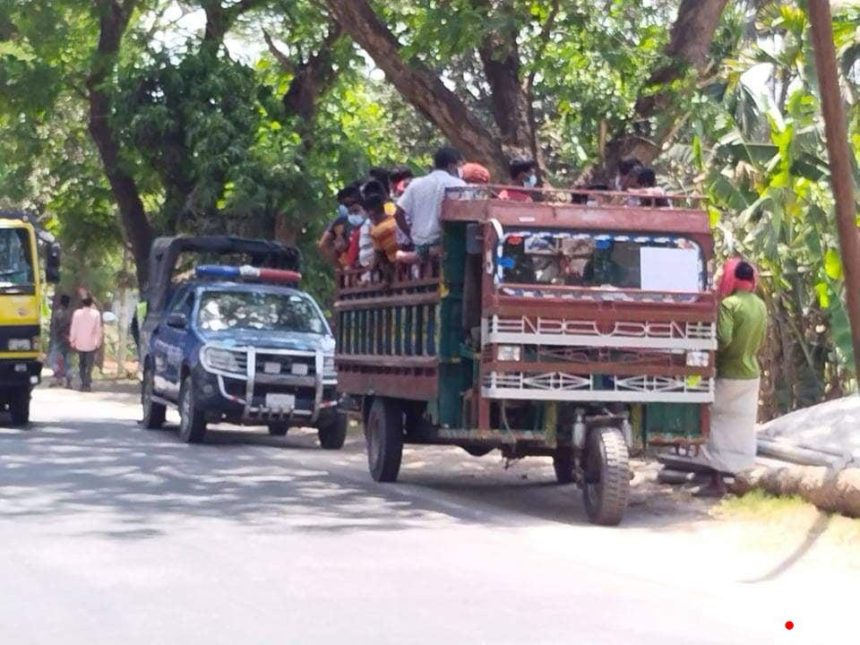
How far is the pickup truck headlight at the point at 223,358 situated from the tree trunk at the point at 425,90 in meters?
3.48

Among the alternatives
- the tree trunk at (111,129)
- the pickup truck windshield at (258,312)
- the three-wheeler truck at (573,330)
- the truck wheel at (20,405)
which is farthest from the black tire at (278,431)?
the tree trunk at (111,129)

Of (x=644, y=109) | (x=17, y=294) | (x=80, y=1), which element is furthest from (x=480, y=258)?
(x=80, y=1)

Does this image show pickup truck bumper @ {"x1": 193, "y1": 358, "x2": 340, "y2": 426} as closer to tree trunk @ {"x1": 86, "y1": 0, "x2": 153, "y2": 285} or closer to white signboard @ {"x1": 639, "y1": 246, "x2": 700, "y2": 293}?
white signboard @ {"x1": 639, "y1": 246, "x2": 700, "y2": 293}

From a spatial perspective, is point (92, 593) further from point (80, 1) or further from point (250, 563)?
point (80, 1)

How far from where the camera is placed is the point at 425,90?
18.7 m

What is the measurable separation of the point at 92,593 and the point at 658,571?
3.74 metres

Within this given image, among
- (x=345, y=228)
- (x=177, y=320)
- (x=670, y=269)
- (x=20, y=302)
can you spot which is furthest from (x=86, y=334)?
(x=670, y=269)

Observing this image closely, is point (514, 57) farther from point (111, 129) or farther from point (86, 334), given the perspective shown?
point (86, 334)

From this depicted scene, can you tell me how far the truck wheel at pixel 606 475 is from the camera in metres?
12.9

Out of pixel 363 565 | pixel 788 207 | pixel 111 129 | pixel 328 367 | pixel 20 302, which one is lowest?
pixel 363 565

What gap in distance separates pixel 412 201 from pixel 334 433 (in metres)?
6.66

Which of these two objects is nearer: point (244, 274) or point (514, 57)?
point (514, 57)

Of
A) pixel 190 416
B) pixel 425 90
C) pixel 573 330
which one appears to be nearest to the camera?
pixel 573 330

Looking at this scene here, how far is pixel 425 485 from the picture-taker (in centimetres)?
1606
